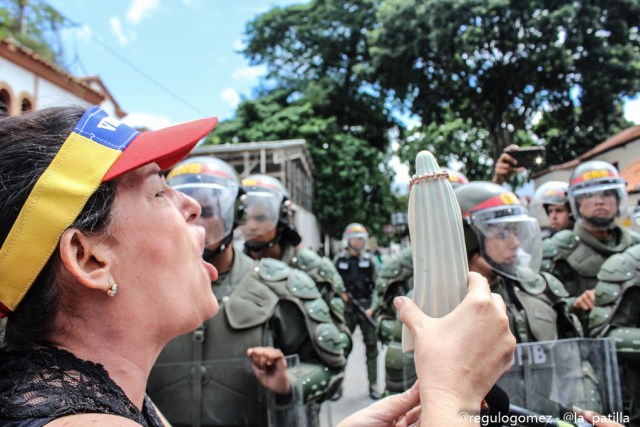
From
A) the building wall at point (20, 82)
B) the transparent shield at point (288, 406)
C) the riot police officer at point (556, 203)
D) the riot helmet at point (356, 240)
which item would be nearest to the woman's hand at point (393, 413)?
the transparent shield at point (288, 406)

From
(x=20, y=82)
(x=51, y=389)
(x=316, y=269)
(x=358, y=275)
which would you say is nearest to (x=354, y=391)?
(x=358, y=275)

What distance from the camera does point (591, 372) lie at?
2.01 meters

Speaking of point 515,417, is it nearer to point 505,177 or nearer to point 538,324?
point 538,324

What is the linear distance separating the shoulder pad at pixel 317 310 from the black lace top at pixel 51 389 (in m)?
1.51

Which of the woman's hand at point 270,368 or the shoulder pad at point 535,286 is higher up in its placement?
the shoulder pad at point 535,286

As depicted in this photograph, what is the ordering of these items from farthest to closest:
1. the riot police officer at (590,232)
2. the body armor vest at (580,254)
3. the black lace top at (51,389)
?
the body armor vest at (580,254) → the riot police officer at (590,232) → the black lace top at (51,389)

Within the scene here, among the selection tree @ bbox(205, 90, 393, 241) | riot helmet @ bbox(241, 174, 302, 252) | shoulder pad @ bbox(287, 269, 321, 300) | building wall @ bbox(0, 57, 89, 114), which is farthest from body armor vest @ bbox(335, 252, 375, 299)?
tree @ bbox(205, 90, 393, 241)

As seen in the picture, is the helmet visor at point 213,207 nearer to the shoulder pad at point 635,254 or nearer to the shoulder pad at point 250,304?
the shoulder pad at point 250,304

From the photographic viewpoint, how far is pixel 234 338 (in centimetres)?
231

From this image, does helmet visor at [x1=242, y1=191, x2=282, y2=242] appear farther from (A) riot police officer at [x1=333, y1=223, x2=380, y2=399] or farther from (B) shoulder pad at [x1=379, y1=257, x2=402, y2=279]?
(A) riot police officer at [x1=333, y1=223, x2=380, y2=399]

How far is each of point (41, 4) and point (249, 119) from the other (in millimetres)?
15622

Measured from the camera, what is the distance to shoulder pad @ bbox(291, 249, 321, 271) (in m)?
4.95

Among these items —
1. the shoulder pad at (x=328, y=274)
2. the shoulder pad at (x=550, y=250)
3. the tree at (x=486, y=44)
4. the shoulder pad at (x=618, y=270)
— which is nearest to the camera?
the shoulder pad at (x=618, y=270)

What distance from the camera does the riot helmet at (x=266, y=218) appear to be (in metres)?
4.73
